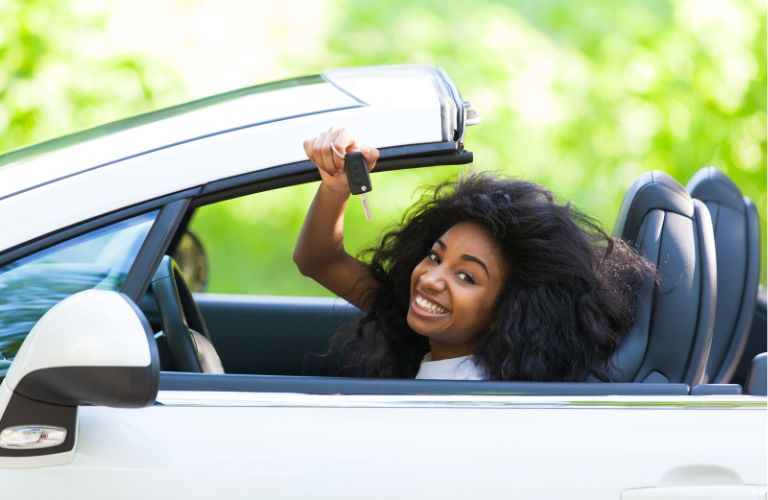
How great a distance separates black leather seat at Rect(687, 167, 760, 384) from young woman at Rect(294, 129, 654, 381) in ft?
0.95

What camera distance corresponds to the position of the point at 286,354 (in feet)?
10.2

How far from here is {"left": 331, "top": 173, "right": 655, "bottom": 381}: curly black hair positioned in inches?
85.5

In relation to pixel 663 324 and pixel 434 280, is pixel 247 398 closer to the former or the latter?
pixel 434 280

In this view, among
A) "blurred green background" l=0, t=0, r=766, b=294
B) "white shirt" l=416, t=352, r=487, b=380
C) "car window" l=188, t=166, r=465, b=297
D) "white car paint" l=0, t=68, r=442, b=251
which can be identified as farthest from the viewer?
"car window" l=188, t=166, r=465, b=297

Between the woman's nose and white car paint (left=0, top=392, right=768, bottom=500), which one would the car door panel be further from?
white car paint (left=0, top=392, right=768, bottom=500)

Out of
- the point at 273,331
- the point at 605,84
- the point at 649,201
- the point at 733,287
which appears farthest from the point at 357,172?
the point at 605,84

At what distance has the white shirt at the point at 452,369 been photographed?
7.33ft

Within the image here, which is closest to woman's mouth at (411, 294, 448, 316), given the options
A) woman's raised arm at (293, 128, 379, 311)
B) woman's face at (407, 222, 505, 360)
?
woman's face at (407, 222, 505, 360)

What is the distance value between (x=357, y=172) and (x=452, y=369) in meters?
0.64

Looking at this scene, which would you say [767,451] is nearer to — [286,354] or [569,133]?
[286,354]

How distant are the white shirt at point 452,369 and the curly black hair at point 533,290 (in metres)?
0.02

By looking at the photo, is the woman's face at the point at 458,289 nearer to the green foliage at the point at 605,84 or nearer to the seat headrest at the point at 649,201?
the seat headrest at the point at 649,201

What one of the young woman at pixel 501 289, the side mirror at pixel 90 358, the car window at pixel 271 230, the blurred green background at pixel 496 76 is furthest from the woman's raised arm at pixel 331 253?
the car window at pixel 271 230

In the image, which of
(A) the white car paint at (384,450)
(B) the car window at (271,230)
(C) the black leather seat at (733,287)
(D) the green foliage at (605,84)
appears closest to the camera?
(A) the white car paint at (384,450)
